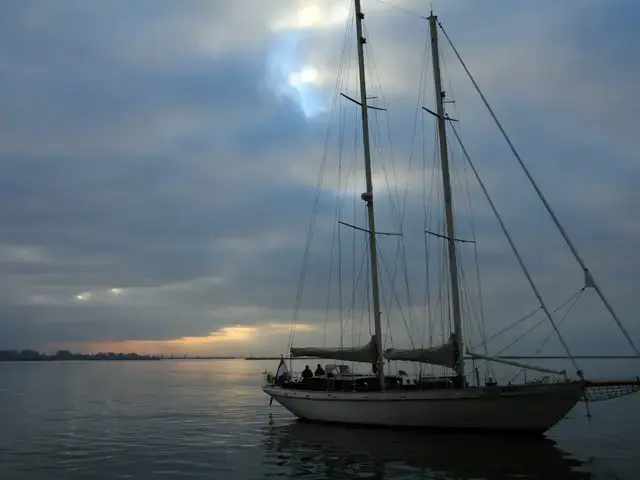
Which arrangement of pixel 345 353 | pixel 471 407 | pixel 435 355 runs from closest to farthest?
pixel 471 407
pixel 435 355
pixel 345 353

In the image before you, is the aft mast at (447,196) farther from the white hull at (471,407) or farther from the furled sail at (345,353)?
the furled sail at (345,353)

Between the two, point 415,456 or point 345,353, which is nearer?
point 415,456

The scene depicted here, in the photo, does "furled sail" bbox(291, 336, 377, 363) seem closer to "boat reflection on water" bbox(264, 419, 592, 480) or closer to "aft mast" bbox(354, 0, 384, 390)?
"aft mast" bbox(354, 0, 384, 390)

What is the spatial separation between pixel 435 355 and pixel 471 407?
444cm

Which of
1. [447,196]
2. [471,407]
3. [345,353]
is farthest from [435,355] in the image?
[447,196]

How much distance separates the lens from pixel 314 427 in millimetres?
43500

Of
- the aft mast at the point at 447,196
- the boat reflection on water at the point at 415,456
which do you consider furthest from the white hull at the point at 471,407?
the aft mast at the point at 447,196

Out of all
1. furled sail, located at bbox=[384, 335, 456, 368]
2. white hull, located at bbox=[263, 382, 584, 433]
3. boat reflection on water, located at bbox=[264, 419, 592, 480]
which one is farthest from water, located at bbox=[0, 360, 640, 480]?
furled sail, located at bbox=[384, 335, 456, 368]

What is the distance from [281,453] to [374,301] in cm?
1382

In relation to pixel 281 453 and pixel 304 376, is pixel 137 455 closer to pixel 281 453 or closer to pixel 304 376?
pixel 281 453

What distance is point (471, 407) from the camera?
35344 mm

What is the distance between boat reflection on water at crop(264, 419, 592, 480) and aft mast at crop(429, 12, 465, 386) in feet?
17.2

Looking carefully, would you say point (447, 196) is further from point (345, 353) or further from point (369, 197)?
point (345, 353)

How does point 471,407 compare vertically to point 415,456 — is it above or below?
above
